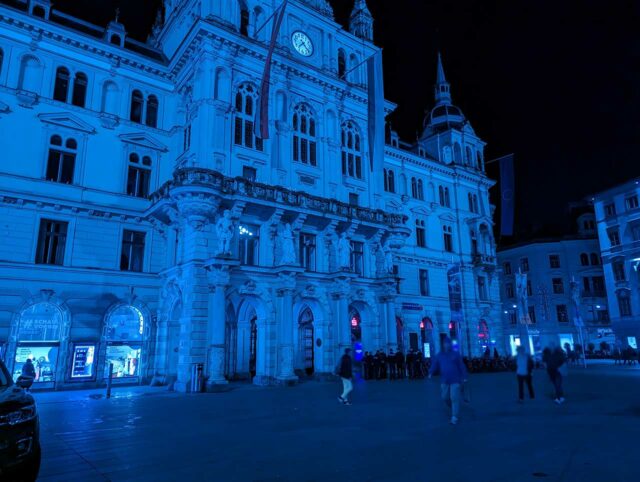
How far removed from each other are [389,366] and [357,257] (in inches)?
314

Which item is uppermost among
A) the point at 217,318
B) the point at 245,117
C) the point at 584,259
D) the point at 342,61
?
the point at 342,61

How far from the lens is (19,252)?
23984mm

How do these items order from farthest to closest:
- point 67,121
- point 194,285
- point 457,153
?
point 457,153, point 67,121, point 194,285

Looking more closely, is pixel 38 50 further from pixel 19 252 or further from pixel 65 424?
pixel 65 424

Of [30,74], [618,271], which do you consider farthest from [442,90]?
[30,74]

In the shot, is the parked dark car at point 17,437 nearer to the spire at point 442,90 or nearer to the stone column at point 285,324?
the stone column at point 285,324

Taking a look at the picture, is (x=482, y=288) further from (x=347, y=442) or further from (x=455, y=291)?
(x=347, y=442)

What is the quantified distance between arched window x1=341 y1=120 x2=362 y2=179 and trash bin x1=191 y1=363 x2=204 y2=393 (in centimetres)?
1773

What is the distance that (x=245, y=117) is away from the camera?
1138 inches

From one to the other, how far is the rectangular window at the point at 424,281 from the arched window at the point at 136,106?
27.6 metres

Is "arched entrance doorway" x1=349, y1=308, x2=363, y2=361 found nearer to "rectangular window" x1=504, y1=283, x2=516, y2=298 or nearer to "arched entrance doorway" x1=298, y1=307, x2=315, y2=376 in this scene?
"arched entrance doorway" x1=298, y1=307, x2=315, y2=376

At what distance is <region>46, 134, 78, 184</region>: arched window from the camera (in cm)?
2598

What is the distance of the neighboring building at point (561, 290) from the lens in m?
58.1

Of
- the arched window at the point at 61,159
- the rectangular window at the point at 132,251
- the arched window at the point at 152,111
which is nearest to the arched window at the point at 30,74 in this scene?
the arched window at the point at 61,159
